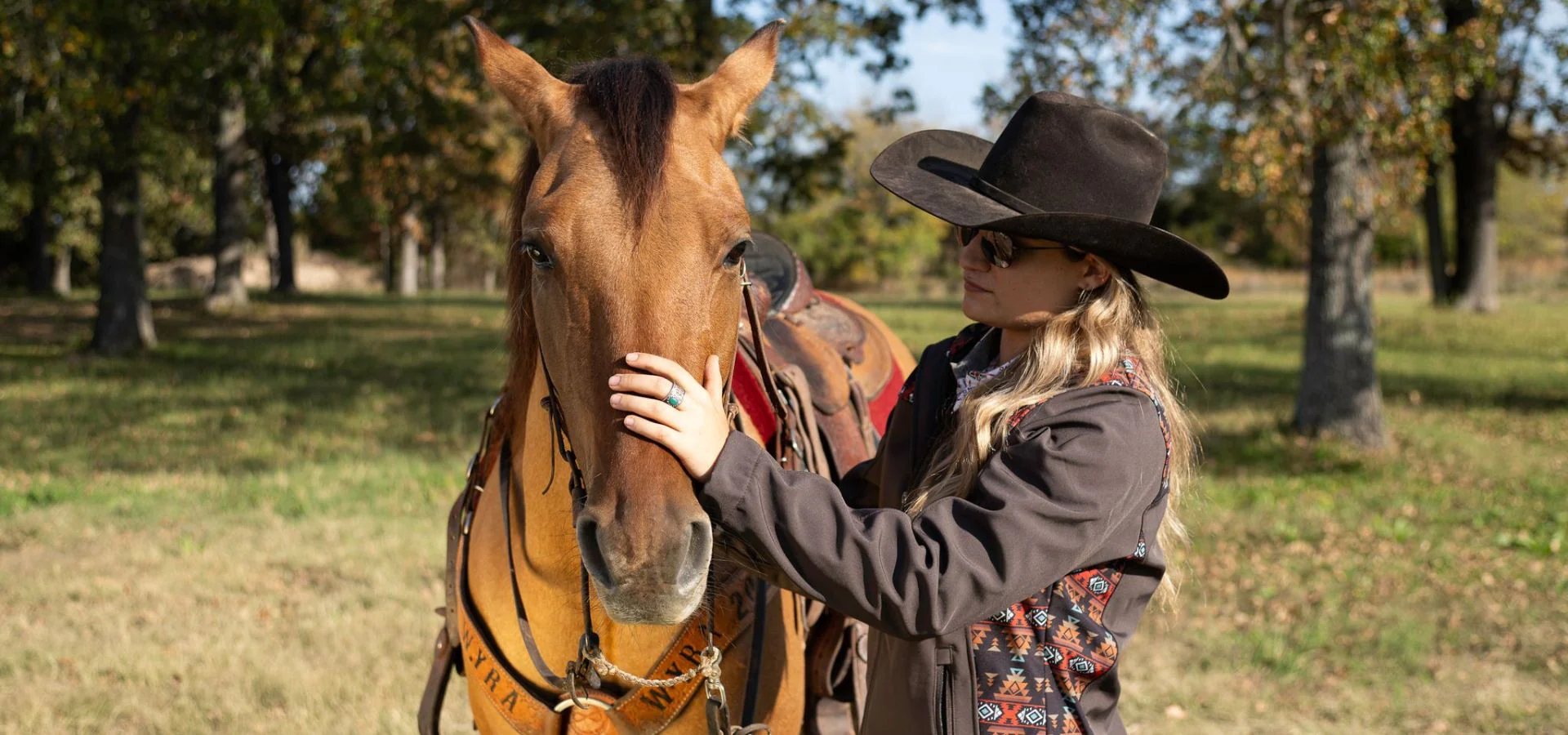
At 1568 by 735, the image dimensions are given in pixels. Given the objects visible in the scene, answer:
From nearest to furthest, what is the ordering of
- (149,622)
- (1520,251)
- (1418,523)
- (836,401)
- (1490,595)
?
(836,401) → (149,622) → (1490,595) → (1418,523) → (1520,251)

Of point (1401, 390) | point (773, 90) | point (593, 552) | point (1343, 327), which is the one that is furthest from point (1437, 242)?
point (593, 552)

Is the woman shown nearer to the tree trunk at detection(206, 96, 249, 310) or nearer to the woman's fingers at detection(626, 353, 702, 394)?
the woman's fingers at detection(626, 353, 702, 394)

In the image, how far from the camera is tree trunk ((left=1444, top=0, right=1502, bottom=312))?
20281 mm

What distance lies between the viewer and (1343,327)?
9008 millimetres

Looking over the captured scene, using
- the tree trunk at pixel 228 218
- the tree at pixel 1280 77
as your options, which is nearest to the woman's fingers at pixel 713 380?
the tree at pixel 1280 77

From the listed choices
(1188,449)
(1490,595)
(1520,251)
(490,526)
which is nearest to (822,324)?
(490,526)

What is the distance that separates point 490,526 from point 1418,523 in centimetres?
678

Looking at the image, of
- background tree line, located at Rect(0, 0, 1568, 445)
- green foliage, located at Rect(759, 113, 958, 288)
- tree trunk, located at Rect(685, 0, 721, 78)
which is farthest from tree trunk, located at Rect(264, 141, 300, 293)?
green foliage, located at Rect(759, 113, 958, 288)

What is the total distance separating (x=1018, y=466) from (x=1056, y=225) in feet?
1.21

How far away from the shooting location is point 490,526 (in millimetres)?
2229

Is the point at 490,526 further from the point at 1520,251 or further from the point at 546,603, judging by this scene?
the point at 1520,251

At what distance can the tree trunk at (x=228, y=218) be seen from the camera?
18.0 meters

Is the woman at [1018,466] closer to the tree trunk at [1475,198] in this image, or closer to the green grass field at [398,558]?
the green grass field at [398,558]

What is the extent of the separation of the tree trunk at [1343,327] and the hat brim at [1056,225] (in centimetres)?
802
